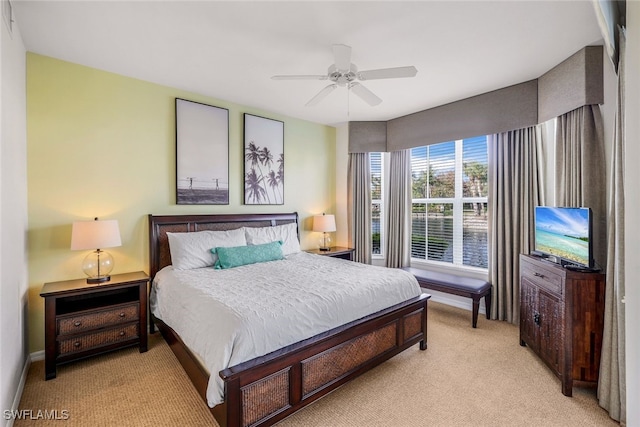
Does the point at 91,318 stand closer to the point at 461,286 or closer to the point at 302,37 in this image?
the point at 302,37

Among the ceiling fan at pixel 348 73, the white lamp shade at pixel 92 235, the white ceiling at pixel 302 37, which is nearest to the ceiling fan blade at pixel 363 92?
the ceiling fan at pixel 348 73

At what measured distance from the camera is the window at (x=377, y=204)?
16.6 ft

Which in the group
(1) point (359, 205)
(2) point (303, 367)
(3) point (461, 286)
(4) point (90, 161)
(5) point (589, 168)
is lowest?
(2) point (303, 367)

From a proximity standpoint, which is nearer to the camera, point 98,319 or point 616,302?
point 616,302

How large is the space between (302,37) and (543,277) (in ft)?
9.48

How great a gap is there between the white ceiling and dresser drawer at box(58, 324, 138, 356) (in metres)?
2.54

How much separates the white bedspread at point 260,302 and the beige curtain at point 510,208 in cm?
146

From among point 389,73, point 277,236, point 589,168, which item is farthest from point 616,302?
point 277,236

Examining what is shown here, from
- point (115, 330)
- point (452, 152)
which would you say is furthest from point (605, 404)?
point (115, 330)

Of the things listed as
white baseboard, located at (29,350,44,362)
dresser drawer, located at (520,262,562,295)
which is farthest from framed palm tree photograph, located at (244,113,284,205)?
dresser drawer, located at (520,262,562,295)

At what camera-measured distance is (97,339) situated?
2607 millimetres

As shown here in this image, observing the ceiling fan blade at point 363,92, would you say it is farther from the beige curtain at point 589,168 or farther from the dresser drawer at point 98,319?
the dresser drawer at point 98,319

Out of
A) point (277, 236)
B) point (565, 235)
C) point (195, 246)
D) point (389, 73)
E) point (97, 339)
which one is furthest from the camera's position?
point (277, 236)

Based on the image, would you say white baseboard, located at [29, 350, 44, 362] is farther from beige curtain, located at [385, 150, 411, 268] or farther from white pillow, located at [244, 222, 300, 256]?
beige curtain, located at [385, 150, 411, 268]
